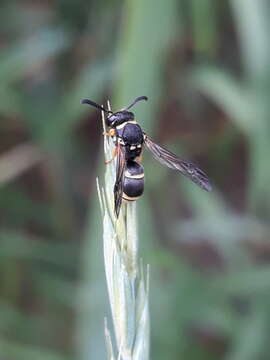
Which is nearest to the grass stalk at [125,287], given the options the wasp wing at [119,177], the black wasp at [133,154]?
the wasp wing at [119,177]

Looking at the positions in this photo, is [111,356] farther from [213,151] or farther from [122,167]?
[213,151]

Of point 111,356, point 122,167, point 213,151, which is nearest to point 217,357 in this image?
point 213,151

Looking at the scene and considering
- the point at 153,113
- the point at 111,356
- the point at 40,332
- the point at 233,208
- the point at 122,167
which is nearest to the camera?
the point at 111,356

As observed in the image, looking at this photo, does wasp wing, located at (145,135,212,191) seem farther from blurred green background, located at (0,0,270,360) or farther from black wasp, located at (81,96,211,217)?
blurred green background, located at (0,0,270,360)

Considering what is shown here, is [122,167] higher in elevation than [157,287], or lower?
higher

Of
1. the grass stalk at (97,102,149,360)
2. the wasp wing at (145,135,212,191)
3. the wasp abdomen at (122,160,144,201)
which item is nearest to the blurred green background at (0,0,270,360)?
the wasp wing at (145,135,212,191)

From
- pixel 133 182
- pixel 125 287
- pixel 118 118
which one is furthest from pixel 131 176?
pixel 125 287
